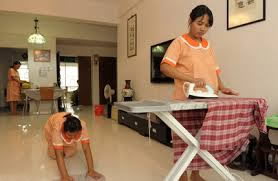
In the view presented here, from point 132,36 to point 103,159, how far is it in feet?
10.7

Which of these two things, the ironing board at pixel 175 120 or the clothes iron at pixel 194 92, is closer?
the ironing board at pixel 175 120

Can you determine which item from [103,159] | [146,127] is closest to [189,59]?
[103,159]

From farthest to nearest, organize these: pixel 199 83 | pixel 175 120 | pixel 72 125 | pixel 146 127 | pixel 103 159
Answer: pixel 146 127
pixel 103 159
pixel 72 125
pixel 199 83
pixel 175 120

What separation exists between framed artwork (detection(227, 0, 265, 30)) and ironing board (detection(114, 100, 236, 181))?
5.57 ft

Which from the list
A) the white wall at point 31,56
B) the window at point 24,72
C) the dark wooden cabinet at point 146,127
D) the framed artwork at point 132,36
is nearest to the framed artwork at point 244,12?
the dark wooden cabinet at point 146,127

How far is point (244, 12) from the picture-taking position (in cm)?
247

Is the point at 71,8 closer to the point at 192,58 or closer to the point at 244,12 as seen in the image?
the point at 244,12

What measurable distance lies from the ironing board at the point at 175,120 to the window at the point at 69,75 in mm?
9721

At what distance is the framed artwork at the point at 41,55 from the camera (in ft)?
23.0

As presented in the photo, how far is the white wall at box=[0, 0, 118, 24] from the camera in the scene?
197 inches

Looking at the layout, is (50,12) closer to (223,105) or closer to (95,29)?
(95,29)

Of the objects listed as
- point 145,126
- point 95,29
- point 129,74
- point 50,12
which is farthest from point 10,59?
point 145,126

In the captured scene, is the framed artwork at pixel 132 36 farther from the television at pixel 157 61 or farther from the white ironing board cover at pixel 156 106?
the white ironing board cover at pixel 156 106

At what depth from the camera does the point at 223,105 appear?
3.72 feet
